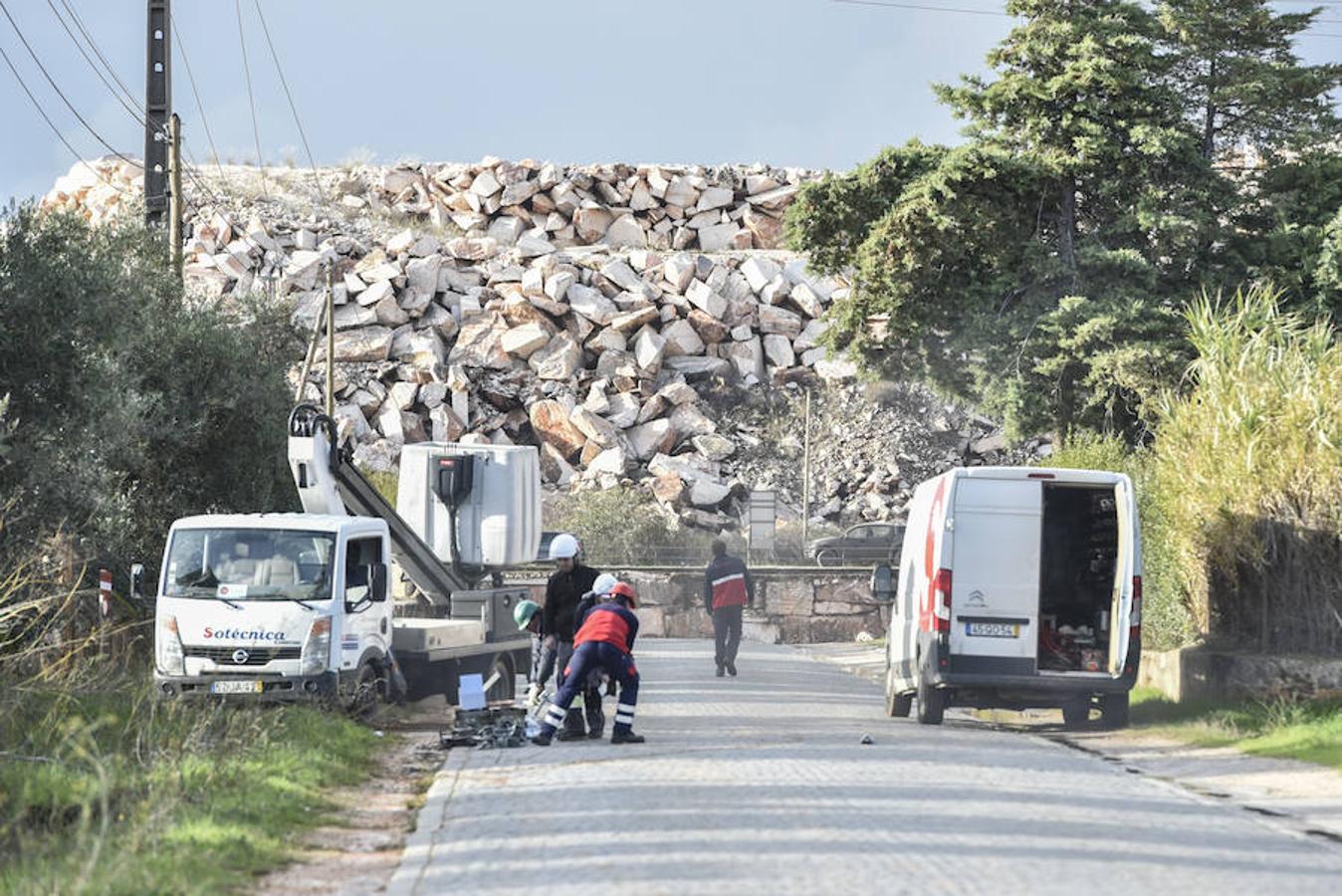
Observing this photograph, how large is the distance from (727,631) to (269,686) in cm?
981

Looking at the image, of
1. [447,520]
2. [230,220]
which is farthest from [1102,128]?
[230,220]

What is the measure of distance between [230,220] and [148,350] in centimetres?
4928

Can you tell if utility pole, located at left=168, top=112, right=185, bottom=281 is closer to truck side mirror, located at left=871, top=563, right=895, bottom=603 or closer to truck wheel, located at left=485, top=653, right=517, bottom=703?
truck wheel, located at left=485, top=653, right=517, bottom=703

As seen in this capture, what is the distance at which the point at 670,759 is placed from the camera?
13.9m

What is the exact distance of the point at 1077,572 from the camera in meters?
19.3

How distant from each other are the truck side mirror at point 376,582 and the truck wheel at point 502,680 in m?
3.20

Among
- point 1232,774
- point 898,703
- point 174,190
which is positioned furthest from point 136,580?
point 174,190

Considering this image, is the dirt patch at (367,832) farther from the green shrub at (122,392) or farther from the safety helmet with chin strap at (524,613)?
the green shrub at (122,392)

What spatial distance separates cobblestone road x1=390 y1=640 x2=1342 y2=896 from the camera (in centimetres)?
846

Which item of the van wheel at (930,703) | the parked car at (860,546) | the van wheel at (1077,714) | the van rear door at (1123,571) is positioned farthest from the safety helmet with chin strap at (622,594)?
the parked car at (860,546)

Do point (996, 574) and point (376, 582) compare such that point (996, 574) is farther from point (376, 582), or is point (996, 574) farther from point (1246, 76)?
point (1246, 76)

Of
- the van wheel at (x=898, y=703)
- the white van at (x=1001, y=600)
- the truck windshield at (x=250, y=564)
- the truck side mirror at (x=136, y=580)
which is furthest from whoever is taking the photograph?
the van wheel at (x=898, y=703)

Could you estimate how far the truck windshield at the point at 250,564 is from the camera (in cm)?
1744

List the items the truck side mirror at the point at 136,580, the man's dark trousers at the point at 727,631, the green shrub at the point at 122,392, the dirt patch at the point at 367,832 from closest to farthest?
the dirt patch at the point at 367,832
the truck side mirror at the point at 136,580
the green shrub at the point at 122,392
the man's dark trousers at the point at 727,631
